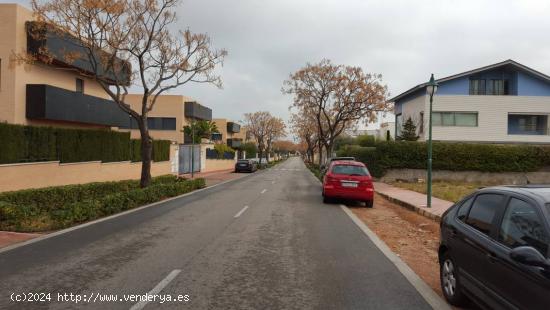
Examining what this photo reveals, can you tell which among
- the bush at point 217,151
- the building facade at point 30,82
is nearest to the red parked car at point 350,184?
the building facade at point 30,82

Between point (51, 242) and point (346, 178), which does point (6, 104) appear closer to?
point (51, 242)

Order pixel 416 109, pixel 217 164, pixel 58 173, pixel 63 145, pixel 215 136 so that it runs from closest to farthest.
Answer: pixel 58 173, pixel 63 145, pixel 416 109, pixel 217 164, pixel 215 136

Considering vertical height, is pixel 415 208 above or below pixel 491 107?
below

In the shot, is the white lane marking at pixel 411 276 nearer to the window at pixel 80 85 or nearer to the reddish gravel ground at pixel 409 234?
the reddish gravel ground at pixel 409 234

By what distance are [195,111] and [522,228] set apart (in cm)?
5191

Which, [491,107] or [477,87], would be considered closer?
[491,107]

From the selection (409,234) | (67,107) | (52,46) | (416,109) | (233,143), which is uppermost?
(52,46)

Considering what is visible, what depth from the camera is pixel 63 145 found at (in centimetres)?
1942

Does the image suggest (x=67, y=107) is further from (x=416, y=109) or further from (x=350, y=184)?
(x=416, y=109)

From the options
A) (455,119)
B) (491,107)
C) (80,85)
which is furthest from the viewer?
(455,119)

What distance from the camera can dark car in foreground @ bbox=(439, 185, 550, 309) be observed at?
371cm

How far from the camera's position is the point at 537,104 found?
37.3 m

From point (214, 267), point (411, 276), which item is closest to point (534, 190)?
point (411, 276)

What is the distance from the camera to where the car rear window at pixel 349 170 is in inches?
650
